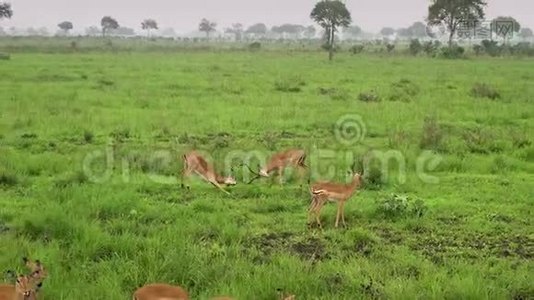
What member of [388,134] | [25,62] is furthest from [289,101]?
[25,62]

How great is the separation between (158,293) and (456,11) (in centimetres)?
5670

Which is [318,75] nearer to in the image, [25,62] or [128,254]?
[25,62]

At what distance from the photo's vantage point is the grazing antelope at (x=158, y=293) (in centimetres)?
453

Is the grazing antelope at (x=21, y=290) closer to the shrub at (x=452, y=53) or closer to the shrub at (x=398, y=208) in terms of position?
the shrub at (x=398, y=208)

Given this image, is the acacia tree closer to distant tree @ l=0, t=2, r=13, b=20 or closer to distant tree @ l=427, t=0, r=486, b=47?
distant tree @ l=427, t=0, r=486, b=47

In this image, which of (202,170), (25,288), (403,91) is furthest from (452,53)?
(25,288)

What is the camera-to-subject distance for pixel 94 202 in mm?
8047

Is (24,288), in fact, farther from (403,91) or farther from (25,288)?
(403,91)

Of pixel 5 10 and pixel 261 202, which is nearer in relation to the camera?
pixel 261 202

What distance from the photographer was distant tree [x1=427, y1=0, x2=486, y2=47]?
57250 millimetres

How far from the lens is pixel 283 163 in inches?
378

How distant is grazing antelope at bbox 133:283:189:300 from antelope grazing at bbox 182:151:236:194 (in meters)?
4.65
